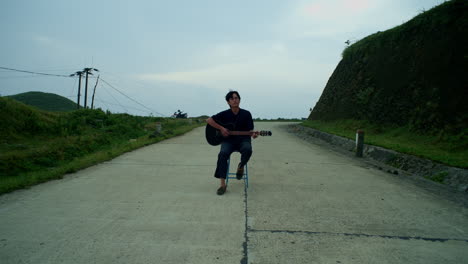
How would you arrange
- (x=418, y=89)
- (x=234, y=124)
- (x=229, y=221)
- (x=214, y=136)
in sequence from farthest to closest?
(x=418, y=89)
(x=214, y=136)
(x=234, y=124)
(x=229, y=221)

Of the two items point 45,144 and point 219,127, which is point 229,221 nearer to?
point 219,127

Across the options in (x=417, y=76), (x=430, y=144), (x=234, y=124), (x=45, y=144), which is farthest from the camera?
(x=417, y=76)

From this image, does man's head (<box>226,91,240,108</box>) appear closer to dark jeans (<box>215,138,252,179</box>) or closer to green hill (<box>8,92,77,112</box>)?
dark jeans (<box>215,138,252,179</box>)

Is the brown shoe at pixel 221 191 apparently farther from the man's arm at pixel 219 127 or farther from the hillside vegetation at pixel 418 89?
the hillside vegetation at pixel 418 89

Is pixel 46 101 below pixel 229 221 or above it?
above

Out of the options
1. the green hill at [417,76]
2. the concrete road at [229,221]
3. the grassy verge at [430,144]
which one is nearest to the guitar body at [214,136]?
the concrete road at [229,221]

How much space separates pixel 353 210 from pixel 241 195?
5.83ft

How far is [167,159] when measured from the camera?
8789 millimetres

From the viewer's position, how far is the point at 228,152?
17.6ft

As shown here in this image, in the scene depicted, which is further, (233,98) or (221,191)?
(233,98)

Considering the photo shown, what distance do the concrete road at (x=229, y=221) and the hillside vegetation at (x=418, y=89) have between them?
2.96 m

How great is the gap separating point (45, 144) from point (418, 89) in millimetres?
14465

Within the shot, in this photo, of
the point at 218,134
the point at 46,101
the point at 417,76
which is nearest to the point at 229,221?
the point at 218,134

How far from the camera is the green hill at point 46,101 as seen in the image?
5190cm
